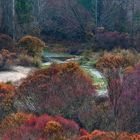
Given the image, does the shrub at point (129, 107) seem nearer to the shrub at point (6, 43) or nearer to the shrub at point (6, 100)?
the shrub at point (6, 100)

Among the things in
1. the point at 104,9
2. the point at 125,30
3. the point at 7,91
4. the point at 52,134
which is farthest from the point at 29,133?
the point at 104,9

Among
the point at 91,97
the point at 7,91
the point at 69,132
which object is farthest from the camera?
the point at 7,91

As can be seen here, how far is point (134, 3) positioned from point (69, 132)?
124 ft

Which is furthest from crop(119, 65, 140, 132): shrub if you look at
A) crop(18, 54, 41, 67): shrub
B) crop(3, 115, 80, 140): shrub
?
crop(18, 54, 41, 67): shrub

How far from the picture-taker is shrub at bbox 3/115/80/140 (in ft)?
44.9

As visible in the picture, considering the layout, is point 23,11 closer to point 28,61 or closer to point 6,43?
point 6,43

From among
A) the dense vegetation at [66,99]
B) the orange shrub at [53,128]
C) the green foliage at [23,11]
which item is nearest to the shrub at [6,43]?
the dense vegetation at [66,99]

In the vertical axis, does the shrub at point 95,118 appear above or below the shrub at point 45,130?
below

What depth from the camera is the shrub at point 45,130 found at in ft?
44.9

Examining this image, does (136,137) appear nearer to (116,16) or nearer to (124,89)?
(124,89)

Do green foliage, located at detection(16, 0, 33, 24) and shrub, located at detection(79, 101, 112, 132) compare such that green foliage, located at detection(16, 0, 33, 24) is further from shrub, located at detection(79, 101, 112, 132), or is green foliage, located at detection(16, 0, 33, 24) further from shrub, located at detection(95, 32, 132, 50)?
shrub, located at detection(79, 101, 112, 132)

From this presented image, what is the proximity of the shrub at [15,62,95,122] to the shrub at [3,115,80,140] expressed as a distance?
171 centimetres

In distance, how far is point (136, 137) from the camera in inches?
Answer: 534

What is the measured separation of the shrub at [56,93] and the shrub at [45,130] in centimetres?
171
